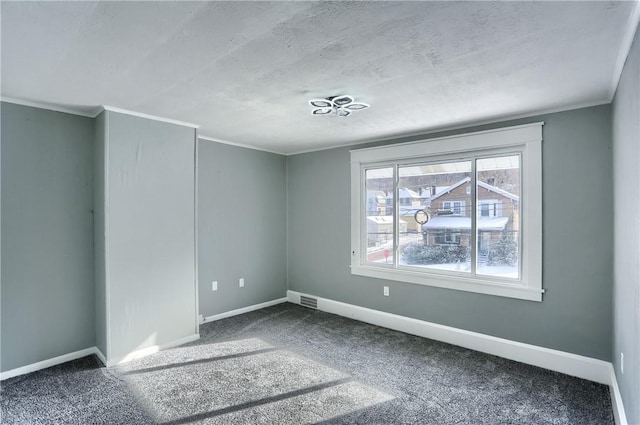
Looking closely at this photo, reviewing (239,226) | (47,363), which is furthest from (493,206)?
(47,363)

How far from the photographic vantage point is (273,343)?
3.62m

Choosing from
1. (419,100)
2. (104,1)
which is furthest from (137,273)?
(419,100)

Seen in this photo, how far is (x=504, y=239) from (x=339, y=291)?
87.1 inches

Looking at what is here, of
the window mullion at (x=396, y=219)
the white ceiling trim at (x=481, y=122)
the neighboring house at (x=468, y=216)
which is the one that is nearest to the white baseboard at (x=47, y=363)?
the window mullion at (x=396, y=219)

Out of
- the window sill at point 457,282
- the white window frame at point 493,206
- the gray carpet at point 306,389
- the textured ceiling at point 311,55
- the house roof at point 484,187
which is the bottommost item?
the gray carpet at point 306,389

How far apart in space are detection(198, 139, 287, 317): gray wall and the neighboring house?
7.53ft

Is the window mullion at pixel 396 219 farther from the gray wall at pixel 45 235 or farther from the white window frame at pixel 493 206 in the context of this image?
the gray wall at pixel 45 235

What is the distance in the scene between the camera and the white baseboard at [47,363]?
9.33ft

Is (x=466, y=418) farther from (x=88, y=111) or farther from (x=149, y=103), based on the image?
(x=88, y=111)

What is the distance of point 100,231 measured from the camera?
3.17m

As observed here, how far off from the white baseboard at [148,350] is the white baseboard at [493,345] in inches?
76.3

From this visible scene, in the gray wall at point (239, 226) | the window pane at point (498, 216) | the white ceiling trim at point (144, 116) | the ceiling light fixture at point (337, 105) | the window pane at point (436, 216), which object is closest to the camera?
the ceiling light fixture at point (337, 105)

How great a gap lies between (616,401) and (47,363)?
4.58 m

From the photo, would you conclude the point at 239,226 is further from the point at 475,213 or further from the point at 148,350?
the point at 475,213
